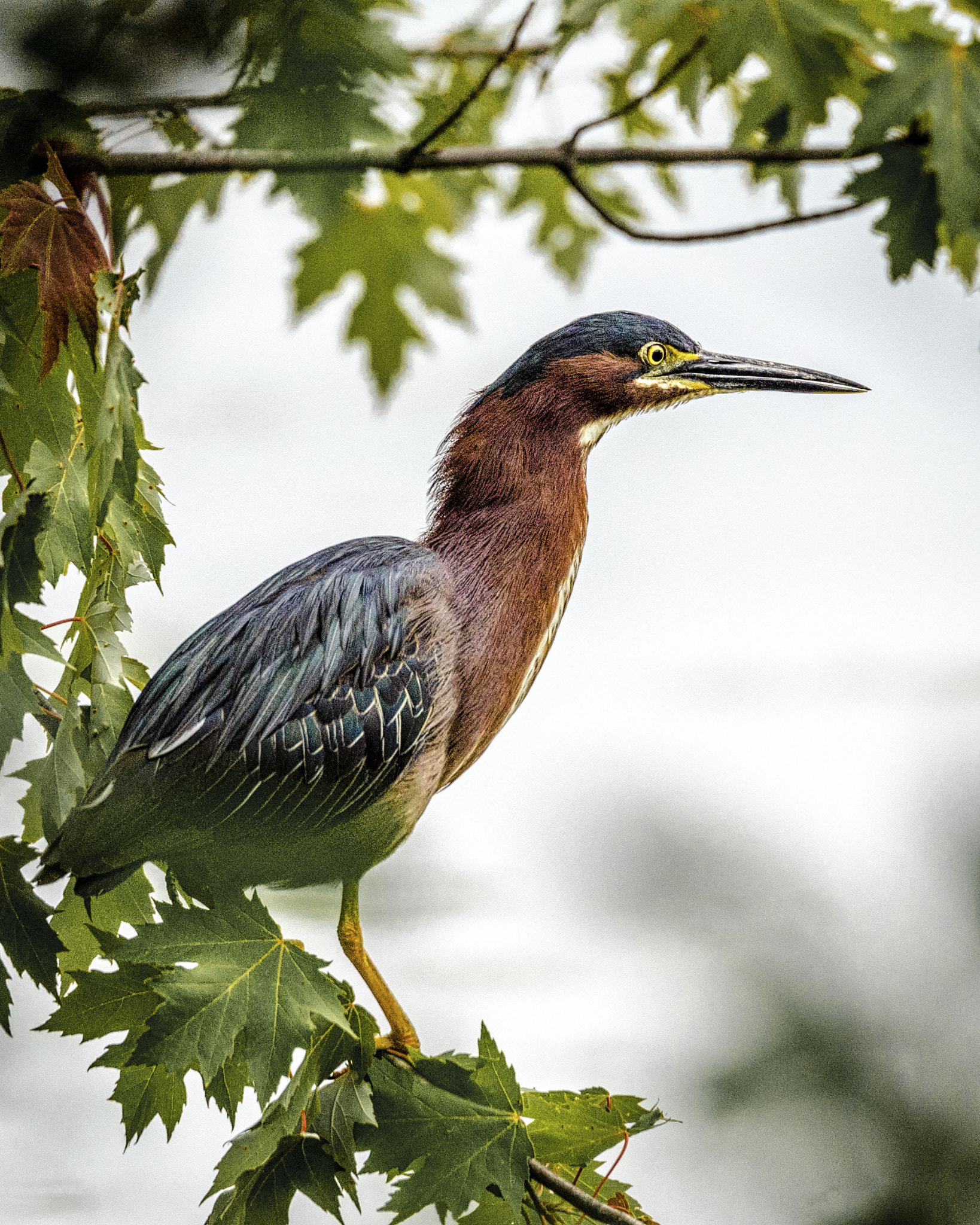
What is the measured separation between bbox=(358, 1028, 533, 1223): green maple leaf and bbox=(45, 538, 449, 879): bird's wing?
15cm

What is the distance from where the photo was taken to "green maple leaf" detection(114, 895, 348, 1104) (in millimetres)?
582

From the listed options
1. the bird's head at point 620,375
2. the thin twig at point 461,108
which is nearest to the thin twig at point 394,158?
the thin twig at point 461,108

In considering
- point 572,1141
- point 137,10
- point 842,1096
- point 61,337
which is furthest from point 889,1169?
point 137,10

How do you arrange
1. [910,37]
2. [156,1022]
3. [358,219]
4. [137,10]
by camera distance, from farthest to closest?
[358,219], [910,37], [137,10], [156,1022]

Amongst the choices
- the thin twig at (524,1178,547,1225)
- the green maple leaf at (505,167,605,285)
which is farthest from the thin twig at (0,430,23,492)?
the green maple leaf at (505,167,605,285)

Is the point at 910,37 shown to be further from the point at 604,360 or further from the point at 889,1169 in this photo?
the point at 889,1169

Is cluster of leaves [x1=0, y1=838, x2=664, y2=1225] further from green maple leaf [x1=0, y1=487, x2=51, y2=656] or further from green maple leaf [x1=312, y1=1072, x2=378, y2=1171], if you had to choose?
green maple leaf [x1=0, y1=487, x2=51, y2=656]

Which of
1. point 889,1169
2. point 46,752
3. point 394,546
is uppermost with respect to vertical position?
point 394,546

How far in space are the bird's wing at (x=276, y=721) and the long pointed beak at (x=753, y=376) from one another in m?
0.19

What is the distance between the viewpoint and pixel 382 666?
2.31 feet

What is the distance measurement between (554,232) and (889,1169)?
101 centimetres

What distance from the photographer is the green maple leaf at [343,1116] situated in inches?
24.8

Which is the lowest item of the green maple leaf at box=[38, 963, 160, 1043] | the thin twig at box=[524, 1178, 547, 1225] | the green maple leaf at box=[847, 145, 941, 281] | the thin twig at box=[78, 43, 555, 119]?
the thin twig at box=[524, 1178, 547, 1225]

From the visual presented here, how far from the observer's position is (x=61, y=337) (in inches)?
25.4
